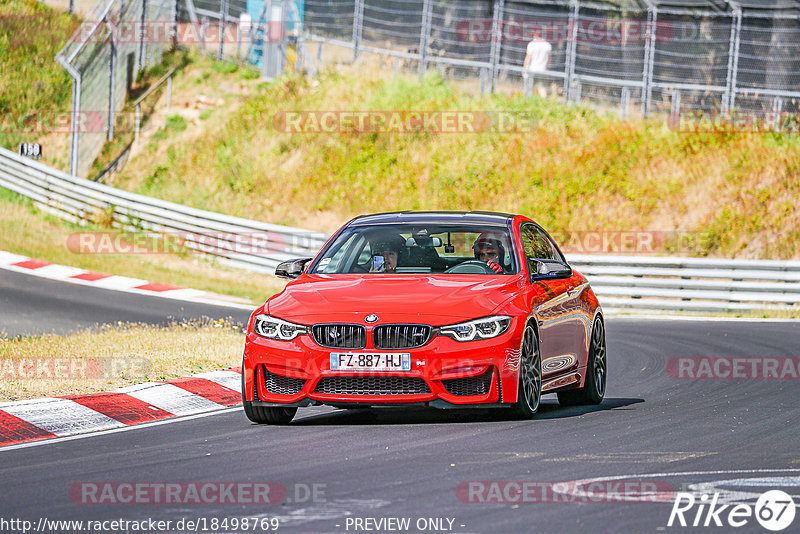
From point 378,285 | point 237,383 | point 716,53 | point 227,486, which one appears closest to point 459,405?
point 378,285

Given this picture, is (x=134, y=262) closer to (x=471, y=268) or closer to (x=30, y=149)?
(x=30, y=149)

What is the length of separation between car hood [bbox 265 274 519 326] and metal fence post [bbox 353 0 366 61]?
2456 cm

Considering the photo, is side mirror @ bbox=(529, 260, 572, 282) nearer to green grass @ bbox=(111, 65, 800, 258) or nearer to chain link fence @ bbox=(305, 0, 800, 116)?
green grass @ bbox=(111, 65, 800, 258)

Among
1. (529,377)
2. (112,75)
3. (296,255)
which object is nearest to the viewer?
(529,377)

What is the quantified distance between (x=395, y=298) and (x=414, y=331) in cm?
36

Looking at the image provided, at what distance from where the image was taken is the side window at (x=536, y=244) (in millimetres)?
10250

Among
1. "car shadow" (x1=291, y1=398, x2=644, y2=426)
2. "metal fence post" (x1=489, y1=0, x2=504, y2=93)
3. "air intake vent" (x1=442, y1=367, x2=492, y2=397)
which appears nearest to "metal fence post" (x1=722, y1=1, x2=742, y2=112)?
"metal fence post" (x1=489, y1=0, x2=504, y2=93)

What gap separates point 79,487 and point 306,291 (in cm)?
290

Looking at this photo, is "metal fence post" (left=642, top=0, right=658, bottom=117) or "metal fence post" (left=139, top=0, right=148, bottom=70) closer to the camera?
"metal fence post" (left=642, top=0, right=658, bottom=117)

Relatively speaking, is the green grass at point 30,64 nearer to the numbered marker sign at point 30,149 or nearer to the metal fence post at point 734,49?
the numbered marker sign at point 30,149

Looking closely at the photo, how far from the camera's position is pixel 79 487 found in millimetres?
6684

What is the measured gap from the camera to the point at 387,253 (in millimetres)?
9914

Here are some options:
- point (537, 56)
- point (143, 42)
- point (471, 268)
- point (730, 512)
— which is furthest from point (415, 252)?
point (143, 42)

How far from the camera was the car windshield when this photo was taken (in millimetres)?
9797
